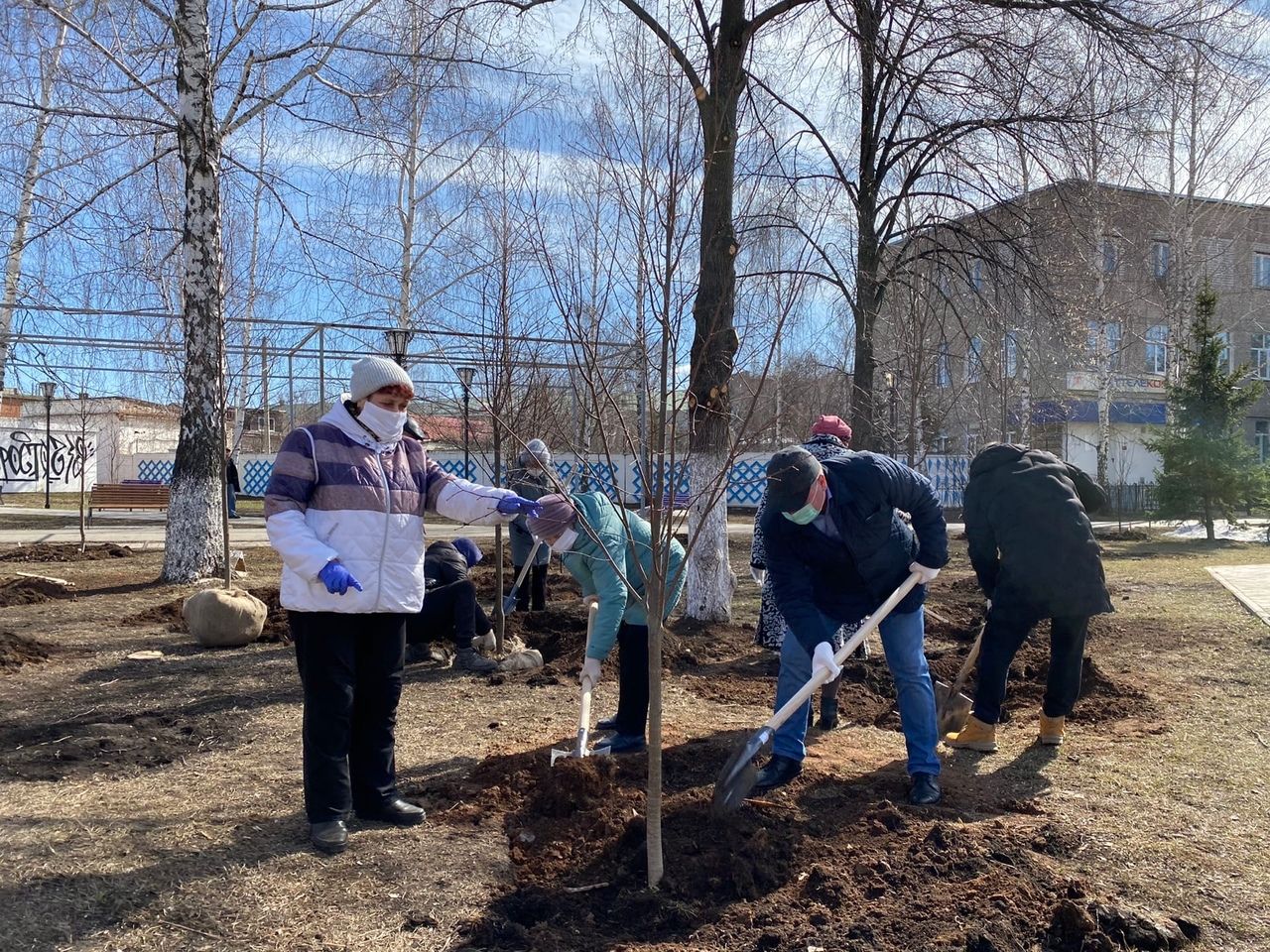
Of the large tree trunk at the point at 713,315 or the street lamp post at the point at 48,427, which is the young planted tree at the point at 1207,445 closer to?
the large tree trunk at the point at 713,315

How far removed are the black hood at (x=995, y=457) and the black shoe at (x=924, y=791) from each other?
158 centimetres

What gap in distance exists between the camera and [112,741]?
14.8 ft

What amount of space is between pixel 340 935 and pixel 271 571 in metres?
9.44

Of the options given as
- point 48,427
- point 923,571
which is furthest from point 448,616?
point 48,427

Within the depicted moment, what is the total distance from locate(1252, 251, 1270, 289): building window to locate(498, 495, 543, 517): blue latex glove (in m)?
40.0

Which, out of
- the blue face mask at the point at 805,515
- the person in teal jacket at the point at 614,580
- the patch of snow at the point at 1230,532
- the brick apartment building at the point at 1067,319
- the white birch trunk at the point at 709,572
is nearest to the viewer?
the blue face mask at the point at 805,515

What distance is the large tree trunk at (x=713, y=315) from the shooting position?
7.50 m

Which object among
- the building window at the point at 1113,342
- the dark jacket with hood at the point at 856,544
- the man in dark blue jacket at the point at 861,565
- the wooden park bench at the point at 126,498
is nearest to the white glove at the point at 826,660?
the man in dark blue jacket at the point at 861,565

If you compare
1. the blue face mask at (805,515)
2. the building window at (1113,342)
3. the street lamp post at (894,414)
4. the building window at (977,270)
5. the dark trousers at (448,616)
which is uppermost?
the building window at (1113,342)

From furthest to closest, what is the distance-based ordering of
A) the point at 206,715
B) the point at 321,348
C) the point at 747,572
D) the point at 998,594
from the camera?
the point at 321,348 < the point at 747,572 < the point at 206,715 < the point at 998,594

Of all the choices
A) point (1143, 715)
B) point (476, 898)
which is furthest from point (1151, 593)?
point (476, 898)

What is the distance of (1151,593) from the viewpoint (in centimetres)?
1016

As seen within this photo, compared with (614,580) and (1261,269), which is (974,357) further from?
(1261,269)

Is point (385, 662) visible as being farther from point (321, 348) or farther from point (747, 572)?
point (321, 348)
